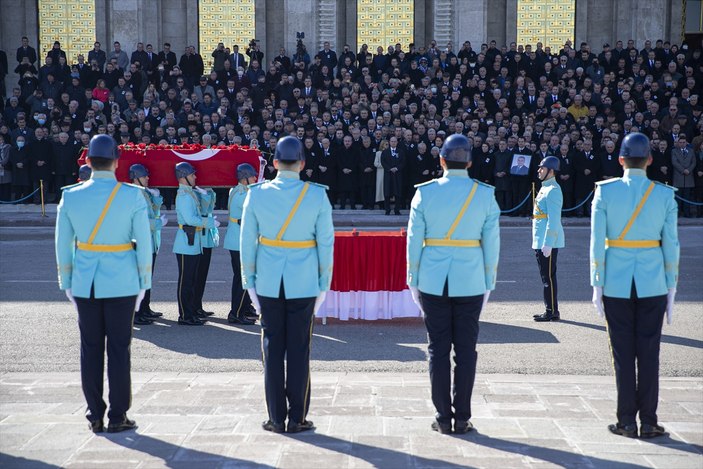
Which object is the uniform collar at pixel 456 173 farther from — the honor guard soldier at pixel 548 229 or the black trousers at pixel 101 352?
the honor guard soldier at pixel 548 229

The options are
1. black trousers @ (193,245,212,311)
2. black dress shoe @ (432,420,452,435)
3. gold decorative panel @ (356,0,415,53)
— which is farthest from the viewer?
gold decorative panel @ (356,0,415,53)

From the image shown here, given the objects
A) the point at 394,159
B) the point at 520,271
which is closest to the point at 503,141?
the point at 394,159

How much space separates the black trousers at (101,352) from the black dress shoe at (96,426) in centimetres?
3

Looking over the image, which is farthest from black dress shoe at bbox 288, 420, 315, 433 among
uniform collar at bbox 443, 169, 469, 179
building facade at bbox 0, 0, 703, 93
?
building facade at bbox 0, 0, 703, 93

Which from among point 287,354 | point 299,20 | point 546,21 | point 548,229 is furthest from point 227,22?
point 287,354

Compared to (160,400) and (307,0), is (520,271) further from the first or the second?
(307,0)

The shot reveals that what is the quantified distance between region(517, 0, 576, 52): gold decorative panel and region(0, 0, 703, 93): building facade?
4cm

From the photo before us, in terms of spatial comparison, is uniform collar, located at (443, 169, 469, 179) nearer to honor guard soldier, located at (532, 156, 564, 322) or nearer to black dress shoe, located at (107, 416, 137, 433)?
black dress shoe, located at (107, 416, 137, 433)

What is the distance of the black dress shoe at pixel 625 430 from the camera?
601 centimetres

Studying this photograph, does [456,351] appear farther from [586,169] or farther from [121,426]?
[586,169]

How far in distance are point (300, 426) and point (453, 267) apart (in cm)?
150

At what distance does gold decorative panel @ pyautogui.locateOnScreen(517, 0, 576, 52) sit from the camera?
32031 mm

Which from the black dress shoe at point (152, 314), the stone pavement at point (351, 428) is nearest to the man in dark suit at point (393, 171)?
the black dress shoe at point (152, 314)

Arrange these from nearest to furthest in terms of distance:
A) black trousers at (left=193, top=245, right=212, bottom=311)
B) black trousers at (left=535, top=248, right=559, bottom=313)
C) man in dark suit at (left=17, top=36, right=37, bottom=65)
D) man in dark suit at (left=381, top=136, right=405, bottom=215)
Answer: black trousers at (left=535, top=248, right=559, bottom=313) < black trousers at (left=193, top=245, right=212, bottom=311) < man in dark suit at (left=381, top=136, right=405, bottom=215) < man in dark suit at (left=17, top=36, right=37, bottom=65)
